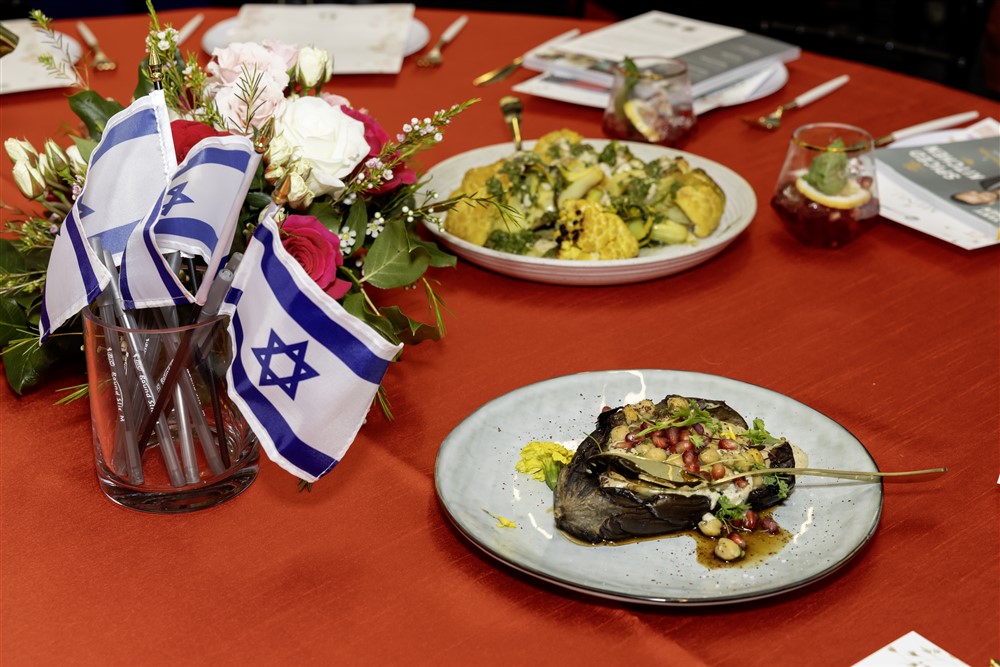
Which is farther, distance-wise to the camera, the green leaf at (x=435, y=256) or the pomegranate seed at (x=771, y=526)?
the green leaf at (x=435, y=256)

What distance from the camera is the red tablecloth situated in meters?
0.76

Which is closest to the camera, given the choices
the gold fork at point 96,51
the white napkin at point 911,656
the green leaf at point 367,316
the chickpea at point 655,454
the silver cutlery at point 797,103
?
the white napkin at point 911,656

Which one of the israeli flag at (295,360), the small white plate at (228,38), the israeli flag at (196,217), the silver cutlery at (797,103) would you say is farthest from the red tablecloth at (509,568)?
the small white plate at (228,38)

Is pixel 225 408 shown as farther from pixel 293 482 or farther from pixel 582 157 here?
pixel 582 157

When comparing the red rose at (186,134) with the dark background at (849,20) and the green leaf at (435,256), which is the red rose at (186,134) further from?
the dark background at (849,20)

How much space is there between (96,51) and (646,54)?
98 centimetres

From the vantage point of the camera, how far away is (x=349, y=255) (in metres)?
1.03

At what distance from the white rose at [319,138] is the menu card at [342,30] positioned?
946mm

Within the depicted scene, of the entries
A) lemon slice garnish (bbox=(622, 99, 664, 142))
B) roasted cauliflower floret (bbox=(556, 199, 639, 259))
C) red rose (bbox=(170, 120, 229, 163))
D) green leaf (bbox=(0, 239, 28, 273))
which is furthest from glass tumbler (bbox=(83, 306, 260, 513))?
lemon slice garnish (bbox=(622, 99, 664, 142))

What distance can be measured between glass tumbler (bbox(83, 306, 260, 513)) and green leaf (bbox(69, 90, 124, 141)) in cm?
32

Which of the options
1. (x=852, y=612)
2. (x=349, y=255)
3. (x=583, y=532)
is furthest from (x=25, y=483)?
(x=852, y=612)

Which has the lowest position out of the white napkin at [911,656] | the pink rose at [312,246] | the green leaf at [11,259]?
the white napkin at [911,656]

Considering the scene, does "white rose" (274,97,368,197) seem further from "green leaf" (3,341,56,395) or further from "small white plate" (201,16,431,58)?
"small white plate" (201,16,431,58)

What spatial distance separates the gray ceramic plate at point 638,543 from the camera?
789 millimetres
